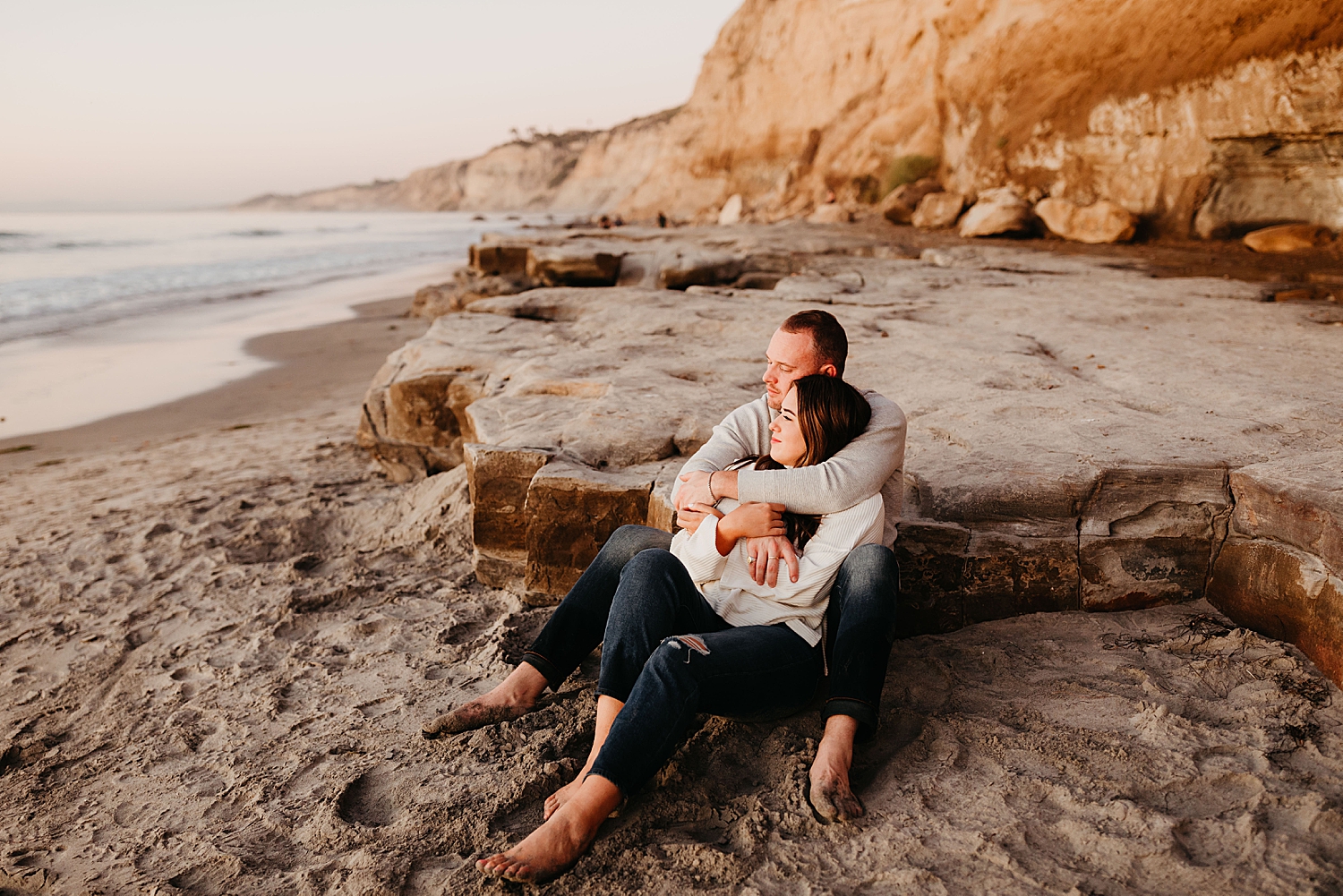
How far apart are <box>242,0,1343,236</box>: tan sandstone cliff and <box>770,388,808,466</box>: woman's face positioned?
7.42 m

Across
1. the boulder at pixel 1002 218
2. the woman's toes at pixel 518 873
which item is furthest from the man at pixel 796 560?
the boulder at pixel 1002 218

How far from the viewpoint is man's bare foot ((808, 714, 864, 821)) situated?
5.63ft

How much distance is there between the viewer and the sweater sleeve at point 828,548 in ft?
6.66

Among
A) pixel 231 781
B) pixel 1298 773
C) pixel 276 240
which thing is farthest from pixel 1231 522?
pixel 276 240

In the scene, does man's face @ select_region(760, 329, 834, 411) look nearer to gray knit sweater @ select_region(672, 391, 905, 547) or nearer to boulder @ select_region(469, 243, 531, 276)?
gray knit sweater @ select_region(672, 391, 905, 547)

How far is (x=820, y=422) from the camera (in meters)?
2.14

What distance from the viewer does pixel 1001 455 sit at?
2.69 meters

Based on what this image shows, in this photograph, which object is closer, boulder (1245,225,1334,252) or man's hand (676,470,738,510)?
man's hand (676,470,738,510)

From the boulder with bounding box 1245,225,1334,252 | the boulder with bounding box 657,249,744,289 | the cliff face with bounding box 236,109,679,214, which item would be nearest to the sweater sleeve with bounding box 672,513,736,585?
the boulder with bounding box 657,249,744,289

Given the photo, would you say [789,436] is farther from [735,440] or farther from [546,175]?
[546,175]

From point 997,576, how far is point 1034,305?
3343 millimetres

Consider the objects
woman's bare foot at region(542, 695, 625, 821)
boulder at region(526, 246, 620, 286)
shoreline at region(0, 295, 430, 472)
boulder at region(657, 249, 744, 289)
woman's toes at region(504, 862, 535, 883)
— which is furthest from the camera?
boulder at region(526, 246, 620, 286)

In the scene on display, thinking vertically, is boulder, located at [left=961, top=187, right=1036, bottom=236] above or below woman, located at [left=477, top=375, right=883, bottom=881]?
above

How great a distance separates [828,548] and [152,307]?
13688 millimetres
